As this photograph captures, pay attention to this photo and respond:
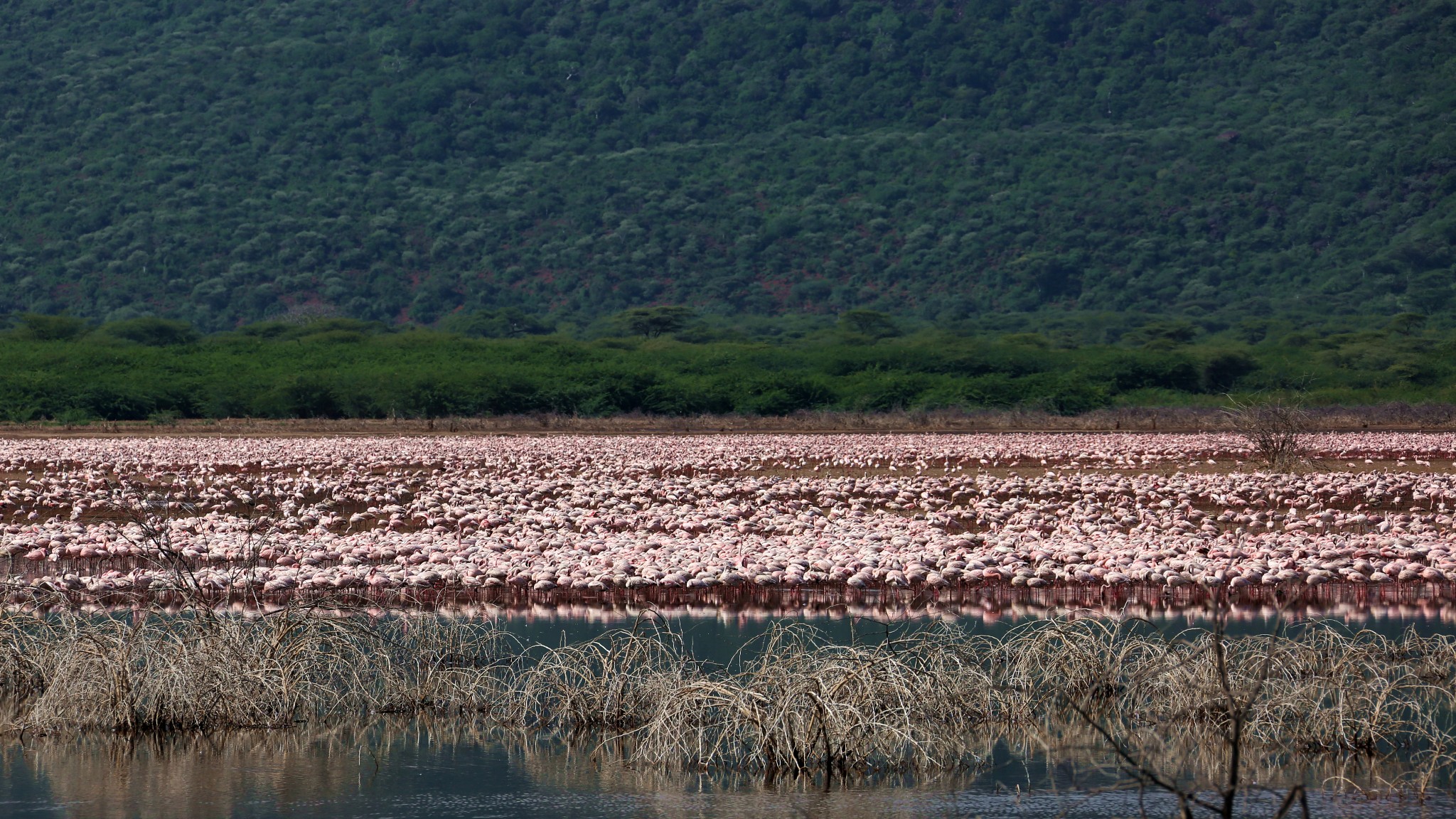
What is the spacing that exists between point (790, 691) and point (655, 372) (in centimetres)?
5504

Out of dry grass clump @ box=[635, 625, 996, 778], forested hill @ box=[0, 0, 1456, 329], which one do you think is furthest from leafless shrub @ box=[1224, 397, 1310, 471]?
forested hill @ box=[0, 0, 1456, 329]

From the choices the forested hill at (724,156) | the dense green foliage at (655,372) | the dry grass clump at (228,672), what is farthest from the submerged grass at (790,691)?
the forested hill at (724,156)

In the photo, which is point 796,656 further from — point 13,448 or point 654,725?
point 13,448

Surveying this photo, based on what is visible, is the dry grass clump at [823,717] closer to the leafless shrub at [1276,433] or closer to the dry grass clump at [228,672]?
the dry grass clump at [228,672]

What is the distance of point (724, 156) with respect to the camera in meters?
118

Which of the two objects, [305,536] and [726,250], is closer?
[305,536]

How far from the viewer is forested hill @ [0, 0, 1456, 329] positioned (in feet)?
337

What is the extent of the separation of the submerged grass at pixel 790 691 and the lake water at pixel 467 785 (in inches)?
8.1

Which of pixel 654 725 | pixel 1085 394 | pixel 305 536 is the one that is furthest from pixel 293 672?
pixel 1085 394

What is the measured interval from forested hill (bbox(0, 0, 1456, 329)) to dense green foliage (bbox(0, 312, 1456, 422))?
19822 millimetres

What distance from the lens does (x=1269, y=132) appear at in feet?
372

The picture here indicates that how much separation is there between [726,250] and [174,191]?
34.8 m

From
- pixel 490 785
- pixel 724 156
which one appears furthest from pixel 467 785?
pixel 724 156

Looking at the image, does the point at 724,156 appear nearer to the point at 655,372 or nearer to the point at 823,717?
the point at 655,372
